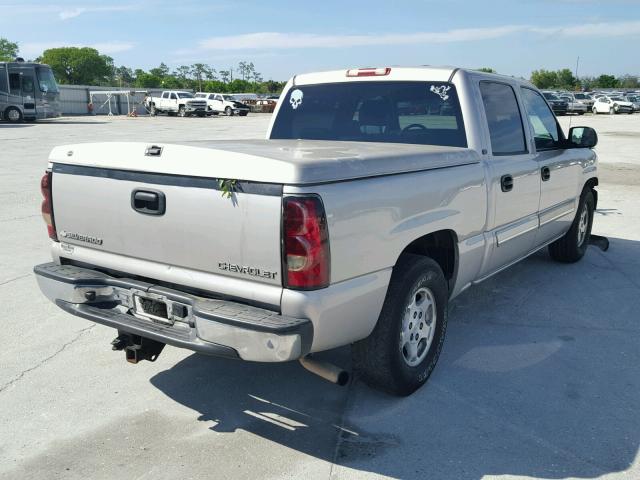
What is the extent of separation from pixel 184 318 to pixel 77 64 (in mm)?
145318

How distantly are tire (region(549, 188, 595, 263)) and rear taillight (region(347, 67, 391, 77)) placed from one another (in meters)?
2.87

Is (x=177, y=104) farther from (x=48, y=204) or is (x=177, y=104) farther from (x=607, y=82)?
(x=607, y=82)

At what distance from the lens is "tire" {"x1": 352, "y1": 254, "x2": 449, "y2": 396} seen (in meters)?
3.44

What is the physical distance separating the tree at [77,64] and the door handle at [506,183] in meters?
Result: 143

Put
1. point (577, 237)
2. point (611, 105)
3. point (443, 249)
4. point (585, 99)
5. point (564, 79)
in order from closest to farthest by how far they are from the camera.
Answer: point (443, 249)
point (577, 237)
point (611, 105)
point (585, 99)
point (564, 79)

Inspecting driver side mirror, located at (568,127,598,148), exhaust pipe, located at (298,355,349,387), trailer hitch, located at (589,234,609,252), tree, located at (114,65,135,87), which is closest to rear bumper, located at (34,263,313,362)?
exhaust pipe, located at (298,355,349,387)

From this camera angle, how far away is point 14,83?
113 ft

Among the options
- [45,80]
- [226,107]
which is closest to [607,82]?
[226,107]

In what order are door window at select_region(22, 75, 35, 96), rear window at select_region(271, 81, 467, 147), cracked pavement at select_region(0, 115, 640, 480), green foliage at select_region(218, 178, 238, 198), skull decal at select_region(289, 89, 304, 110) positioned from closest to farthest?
green foliage at select_region(218, 178, 238, 198)
cracked pavement at select_region(0, 115, 640, 480)
rear window at select_region(271, 81, 467, 147)
skull decal at select_region(289, 89, 304, 110)
door window at select_region(22, 75, 35, 96)

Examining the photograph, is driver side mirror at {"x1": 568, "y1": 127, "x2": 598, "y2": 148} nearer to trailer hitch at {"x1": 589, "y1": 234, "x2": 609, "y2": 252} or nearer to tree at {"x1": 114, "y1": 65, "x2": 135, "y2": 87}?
trailer hitch at {"x1": 589, "y1": 234, "x2": 609, "y2": 252}

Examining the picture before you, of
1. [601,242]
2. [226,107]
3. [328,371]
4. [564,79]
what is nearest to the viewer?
[328,371]

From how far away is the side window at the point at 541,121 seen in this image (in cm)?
542

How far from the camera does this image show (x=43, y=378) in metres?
4.05

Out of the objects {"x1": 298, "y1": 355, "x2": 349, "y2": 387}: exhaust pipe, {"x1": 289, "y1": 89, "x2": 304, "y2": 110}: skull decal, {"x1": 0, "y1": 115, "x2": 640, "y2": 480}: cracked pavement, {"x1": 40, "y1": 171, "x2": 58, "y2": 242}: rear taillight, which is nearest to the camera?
{"x1": 0, "y1": 115, "x2": 640, "y2": 480}: cracked pavement
